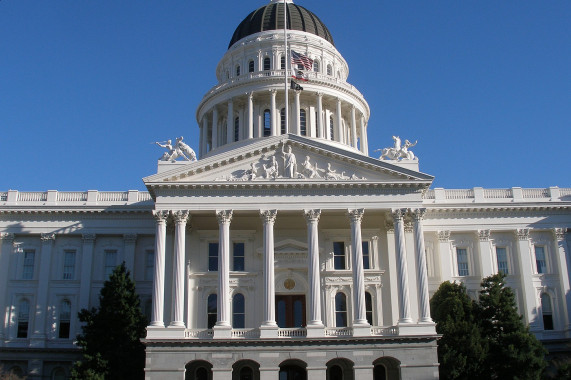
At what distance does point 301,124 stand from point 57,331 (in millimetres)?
24740

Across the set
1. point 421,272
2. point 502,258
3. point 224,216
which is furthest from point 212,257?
point 502,258

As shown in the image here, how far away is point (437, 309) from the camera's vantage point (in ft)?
127

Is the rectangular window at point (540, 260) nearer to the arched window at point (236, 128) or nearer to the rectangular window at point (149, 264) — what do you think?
the arched window at point (236, 128)

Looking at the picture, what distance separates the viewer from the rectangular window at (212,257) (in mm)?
41625

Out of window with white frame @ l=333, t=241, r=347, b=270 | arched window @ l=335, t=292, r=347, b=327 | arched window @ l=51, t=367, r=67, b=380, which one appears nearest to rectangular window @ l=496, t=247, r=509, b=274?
window with white frame @ l=333, t=241, r=347, b=270

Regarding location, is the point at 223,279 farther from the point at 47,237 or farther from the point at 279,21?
the point at 279,21

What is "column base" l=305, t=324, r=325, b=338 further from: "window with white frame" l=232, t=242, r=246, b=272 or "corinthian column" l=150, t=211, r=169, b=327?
"corinthian column" l=150, t=211, r=169, b=327

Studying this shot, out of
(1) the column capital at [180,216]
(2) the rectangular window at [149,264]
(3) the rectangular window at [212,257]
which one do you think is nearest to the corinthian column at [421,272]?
(3) the rectangular window at [212,257]

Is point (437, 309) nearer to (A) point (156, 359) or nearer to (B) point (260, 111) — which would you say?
(A) point (156, 359)

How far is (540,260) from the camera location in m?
45.5

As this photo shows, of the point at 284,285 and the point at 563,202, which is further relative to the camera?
the point at 563,202

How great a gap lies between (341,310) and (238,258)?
717 cm

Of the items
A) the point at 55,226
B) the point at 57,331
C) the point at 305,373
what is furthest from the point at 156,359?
the point at 55,226

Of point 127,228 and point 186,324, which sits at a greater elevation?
point 127,228
